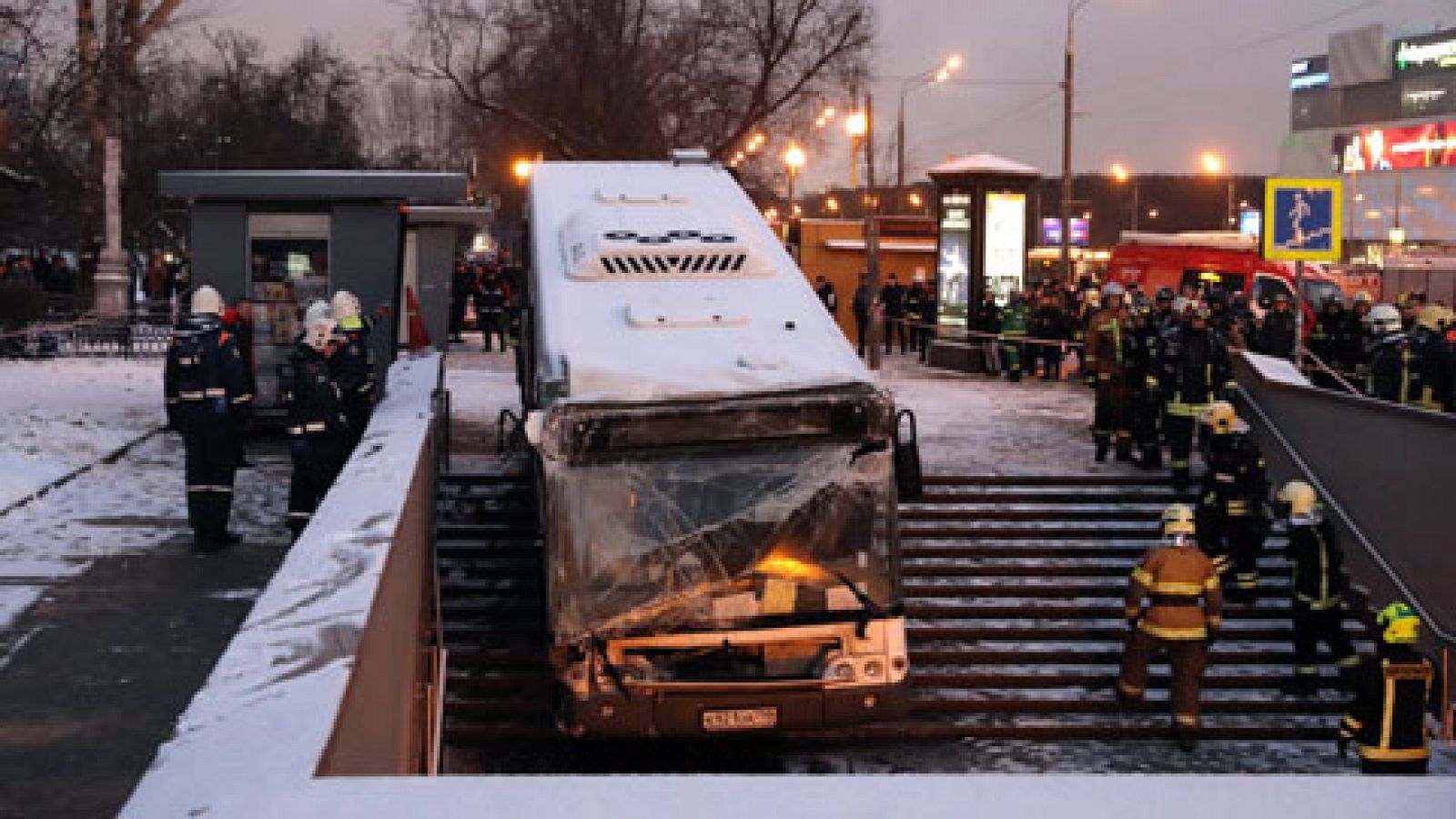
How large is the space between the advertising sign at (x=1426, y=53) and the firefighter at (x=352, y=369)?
94.8 m

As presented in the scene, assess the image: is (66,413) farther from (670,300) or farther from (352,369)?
(670,300)

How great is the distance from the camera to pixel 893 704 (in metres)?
9.91

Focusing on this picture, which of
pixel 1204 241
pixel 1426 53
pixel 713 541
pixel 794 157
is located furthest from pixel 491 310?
pixel 1426 53

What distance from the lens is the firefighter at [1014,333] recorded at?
1034 inches

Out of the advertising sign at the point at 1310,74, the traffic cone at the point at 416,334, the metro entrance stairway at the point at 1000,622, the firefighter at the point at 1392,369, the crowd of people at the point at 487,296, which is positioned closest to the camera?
the metro entrance stairway at the point at 1000,622

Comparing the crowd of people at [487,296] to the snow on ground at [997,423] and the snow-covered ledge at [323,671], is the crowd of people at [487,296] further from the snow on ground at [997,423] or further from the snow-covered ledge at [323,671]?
the snow-covered ledge at [323,671]

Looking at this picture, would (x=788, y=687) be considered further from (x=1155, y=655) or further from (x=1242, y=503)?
(x=1242, y=503)

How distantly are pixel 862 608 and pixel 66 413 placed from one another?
13436mm

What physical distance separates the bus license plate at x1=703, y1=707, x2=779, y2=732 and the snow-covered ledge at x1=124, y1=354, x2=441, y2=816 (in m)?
1.78

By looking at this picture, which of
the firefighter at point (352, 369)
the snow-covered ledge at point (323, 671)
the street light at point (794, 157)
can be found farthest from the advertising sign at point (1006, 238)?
the snow-covered ledge at point (323, 671)

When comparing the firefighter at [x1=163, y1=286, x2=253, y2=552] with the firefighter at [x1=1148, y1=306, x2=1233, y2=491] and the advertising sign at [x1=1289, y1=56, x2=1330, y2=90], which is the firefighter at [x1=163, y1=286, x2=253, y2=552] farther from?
the advertising sign at [x1=1289, y1=56, x2=1330, y2=90]

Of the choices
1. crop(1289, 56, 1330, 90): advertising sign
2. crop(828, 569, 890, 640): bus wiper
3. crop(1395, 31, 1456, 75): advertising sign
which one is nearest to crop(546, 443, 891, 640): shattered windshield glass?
crop(828, 569, 890, 640): bus wiper

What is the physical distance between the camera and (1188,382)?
1577 centimetres

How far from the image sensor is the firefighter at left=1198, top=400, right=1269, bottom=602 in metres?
13.7
